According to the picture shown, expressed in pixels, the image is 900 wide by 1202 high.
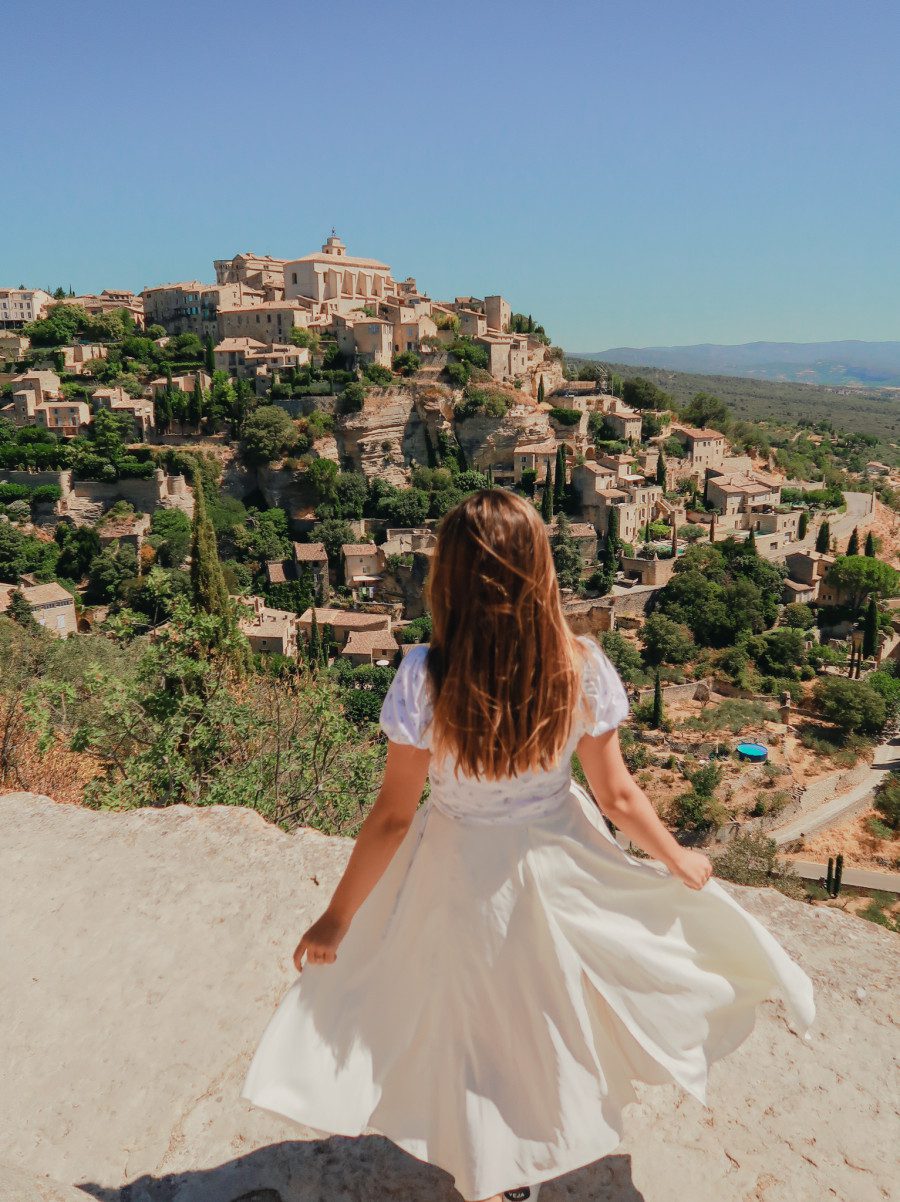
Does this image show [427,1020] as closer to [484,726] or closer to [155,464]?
[484,726]

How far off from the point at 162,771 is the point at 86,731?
62 centimetres

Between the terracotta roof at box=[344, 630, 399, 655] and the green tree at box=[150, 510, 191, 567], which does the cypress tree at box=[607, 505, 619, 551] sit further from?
the green tree at box=[150, 510, 191, 567]

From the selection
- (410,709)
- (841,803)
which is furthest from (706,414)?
(410,709)

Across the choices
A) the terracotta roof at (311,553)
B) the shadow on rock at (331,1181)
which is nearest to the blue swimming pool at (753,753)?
the terracotta roof at (311,553)

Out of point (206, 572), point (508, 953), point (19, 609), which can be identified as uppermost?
point (508, 953)

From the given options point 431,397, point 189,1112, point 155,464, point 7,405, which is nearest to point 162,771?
point 189,1112

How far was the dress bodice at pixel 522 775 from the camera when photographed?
1.72 m

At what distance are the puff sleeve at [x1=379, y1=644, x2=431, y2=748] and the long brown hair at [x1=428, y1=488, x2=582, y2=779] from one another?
0.8 inches

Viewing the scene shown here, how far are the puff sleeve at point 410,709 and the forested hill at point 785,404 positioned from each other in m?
80.5

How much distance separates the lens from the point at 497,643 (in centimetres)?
164

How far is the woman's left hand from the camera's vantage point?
1787 millimetres

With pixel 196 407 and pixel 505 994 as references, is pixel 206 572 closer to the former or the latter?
pixel 505 994

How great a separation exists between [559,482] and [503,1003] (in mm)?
34604

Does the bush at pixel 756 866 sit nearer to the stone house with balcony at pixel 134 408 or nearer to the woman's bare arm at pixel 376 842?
the woman's bare arm at pixel 376 842
